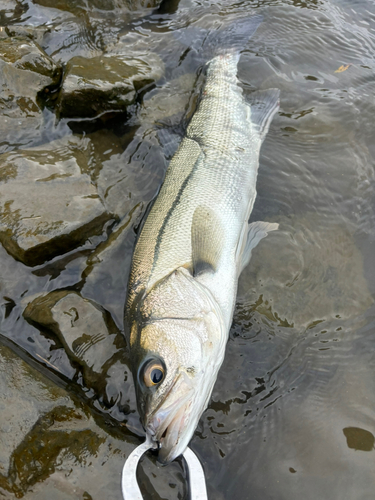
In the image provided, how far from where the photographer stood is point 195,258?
3.46m

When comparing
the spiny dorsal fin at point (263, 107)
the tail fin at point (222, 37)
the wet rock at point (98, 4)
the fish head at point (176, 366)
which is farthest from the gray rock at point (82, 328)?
the wet rock at point (98, 4)

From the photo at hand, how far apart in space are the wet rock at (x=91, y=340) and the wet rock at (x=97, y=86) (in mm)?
2425

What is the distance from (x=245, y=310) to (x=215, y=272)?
0.50 m

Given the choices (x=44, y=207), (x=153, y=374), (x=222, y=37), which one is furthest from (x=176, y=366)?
(x=222, y=37)

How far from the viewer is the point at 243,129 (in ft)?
15.3

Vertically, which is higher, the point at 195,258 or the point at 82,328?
the point at 195,258

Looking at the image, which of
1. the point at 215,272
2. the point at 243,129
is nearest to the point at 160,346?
the point at 215,272

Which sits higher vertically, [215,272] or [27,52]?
[27,52]

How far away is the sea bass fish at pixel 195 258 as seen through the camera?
267cm

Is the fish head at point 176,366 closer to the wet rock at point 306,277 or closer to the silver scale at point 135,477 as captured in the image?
the silver scale at point 135,477

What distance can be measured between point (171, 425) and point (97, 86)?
3.84 m

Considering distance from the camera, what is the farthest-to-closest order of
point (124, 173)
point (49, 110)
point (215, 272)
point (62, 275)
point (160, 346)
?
point (49, 110) < point (124, 173) < point (62, 275) < point (215, 272) < point (160, 346)

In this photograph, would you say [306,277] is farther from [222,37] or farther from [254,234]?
[222,37]

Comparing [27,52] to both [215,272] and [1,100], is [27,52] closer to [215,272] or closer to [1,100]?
[1,100]
